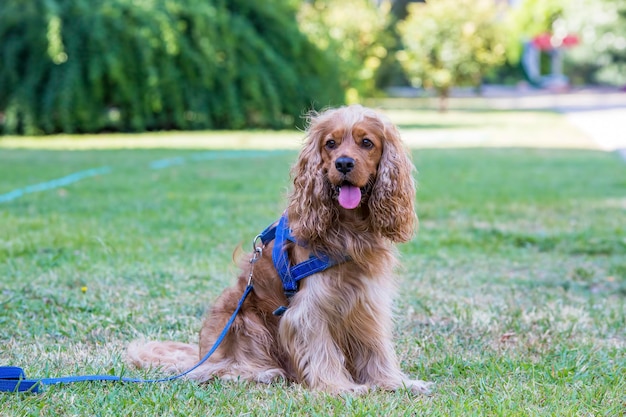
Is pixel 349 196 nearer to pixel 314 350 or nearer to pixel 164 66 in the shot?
pixel 314 350

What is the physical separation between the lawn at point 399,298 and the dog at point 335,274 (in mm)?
164

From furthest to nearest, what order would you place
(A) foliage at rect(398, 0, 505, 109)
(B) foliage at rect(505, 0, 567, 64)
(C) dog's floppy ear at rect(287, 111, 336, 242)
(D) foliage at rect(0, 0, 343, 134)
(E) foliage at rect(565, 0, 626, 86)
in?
1. (B) foliage at rect(505, 0, 567, 64)
2. (E) foliage at rect(565, 0, 626, 86)
3. (A) foliage at rect(398, 0, 505, 109)
4. (D) foliage at rect(0, 0, 343, 134)
5. (C) dog's floppy ear at rect(287, 111, 336, 242)

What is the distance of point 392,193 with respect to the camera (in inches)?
157

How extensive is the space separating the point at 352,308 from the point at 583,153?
46.9 ft

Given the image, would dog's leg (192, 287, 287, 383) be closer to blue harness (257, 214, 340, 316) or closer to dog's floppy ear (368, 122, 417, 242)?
blue harness (257, 214, 340, 316)

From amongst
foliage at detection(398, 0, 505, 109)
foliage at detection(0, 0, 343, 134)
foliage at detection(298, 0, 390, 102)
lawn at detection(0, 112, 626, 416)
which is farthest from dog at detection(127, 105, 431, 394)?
foliage at detection(398, 0, 505, 109)

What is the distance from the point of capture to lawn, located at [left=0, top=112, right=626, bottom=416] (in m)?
3.92

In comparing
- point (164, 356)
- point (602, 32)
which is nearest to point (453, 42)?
point (602, 32)

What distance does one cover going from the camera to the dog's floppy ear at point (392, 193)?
3.99 meters

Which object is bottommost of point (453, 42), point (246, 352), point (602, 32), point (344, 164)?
point (246, 352)

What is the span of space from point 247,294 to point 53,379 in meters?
0.99

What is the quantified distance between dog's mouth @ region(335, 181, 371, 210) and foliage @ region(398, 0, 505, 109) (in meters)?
32.9

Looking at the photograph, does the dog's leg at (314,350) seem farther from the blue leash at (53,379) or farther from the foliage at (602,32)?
the foliage at (602,32)

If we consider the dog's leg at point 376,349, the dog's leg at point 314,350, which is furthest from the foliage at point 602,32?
the dog's leg at point 314,350
